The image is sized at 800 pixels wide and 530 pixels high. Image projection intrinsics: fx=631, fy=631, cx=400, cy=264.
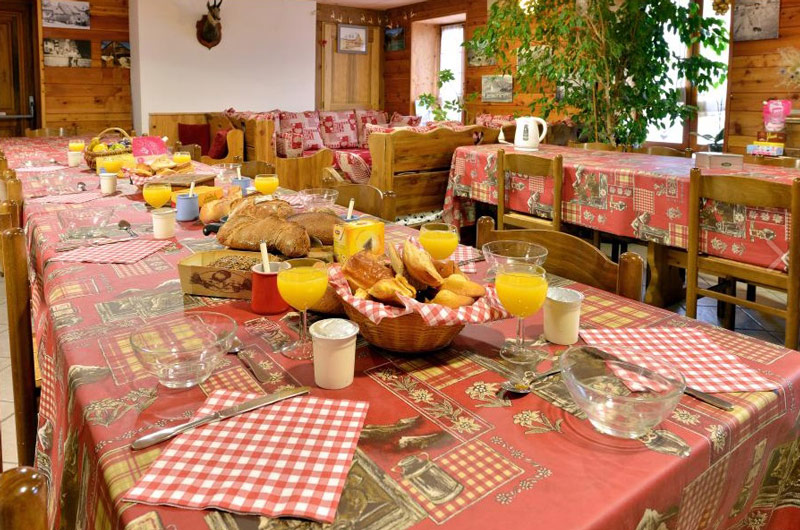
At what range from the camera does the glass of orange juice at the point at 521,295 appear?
1.06 meters

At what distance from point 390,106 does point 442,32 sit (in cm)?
130

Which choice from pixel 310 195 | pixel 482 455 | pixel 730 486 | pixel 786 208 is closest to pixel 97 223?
pixel 310 195

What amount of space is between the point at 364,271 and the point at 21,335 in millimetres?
954

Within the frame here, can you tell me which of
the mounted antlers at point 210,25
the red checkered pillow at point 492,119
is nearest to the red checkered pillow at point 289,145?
the mounted antlers at point 210,25

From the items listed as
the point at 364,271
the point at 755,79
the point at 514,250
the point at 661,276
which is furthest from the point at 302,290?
the point at 755,79

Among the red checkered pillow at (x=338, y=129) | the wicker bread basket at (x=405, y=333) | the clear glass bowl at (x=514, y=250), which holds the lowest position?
the wicker bread basket at (x=405, y=333)

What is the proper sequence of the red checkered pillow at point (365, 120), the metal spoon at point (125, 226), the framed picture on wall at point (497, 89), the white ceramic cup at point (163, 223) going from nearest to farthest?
1. the white ceramic cup at point (163, 223)
2. the metal spoon at point (125, 226)
3. the framed picture on wall at point (497, 89)
4. the red checkered pillow at point (365, 120)

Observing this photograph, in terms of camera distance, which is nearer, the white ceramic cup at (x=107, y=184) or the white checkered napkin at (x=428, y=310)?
the white checkered napkin at (x=428, y=310)

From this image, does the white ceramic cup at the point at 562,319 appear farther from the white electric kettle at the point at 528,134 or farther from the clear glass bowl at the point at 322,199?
the white electric kettle at the point at 528,134

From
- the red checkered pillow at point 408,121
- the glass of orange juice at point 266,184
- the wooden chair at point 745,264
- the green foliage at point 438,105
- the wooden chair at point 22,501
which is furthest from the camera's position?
the red checkered pillow at point 408,121

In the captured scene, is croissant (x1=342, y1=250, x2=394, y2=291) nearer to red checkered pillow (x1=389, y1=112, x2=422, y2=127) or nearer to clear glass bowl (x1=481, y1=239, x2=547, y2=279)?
clear glass bowl (x1=481, y1=239, x2=547, y2=279)

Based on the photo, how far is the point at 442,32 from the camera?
918 centimetres

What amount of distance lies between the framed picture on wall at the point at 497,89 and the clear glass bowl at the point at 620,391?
23.0 feet

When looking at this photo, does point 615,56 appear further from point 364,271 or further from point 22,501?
point 22,501
